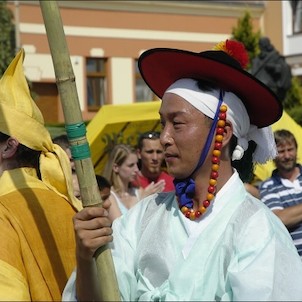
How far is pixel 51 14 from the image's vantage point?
2012 millimetres

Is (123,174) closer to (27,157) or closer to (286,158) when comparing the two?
(286,158)

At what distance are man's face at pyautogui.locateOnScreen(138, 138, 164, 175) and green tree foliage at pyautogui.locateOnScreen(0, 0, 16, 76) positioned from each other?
14611 mm

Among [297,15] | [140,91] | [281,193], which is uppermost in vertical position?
[281,193]

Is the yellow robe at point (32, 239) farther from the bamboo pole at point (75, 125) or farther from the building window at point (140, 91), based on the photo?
the building window at point (140, 91)

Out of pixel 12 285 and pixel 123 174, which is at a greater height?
pixel 12 285

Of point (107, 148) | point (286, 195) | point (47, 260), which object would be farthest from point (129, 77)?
point (47, 260)

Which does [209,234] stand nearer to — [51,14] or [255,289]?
[255,289]

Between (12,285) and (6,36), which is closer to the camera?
(12,285)

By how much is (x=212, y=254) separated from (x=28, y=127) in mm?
912

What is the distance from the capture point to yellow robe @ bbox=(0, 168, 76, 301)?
2.69m

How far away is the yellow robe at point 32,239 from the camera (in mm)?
2689

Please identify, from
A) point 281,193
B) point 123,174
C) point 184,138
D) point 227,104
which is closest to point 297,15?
point 123,174

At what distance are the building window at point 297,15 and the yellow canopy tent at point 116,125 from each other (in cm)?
2071

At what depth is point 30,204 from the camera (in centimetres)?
287
